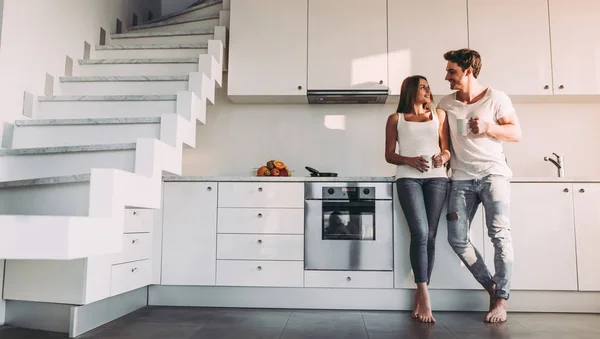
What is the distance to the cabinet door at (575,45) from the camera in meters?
3.33

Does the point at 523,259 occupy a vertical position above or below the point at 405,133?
below

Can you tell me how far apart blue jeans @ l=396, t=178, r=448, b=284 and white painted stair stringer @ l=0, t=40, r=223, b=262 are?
126 cm

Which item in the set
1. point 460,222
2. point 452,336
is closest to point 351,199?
point 460,222

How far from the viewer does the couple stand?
2.62m

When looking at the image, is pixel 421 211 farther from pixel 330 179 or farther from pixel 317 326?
pixel 317 326

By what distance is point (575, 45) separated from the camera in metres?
3.36

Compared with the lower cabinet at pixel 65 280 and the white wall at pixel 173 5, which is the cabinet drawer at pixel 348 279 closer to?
the lower cabinet at pixel 65 280

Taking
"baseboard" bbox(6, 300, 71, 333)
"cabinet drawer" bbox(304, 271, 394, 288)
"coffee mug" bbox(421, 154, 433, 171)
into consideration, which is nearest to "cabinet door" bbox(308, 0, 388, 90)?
"coffee mug" bbox(421, 154, 433, 171)

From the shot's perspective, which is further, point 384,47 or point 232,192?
point 384,47

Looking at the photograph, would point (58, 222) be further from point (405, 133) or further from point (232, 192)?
point (405, 133)

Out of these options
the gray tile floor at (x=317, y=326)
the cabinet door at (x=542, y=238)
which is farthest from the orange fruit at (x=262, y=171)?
the cabinet door at (x=542, y=238)

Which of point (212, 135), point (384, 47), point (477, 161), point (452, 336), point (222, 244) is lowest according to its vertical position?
point (452, 336)

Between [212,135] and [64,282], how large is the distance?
1.70m

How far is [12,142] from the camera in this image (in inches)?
97.8
